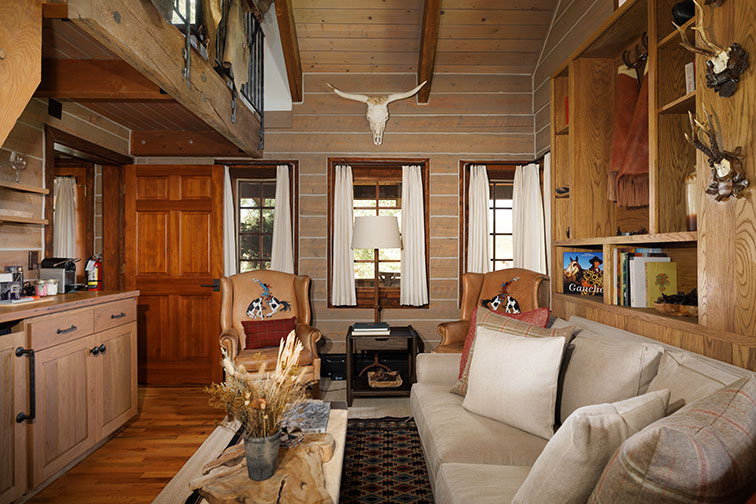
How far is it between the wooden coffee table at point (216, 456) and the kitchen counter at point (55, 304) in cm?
105

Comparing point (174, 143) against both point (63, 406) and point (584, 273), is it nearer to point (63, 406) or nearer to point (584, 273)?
point (63, 406)

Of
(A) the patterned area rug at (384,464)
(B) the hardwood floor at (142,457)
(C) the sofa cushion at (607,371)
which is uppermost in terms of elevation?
(C) the sofa cushion at (607,371)

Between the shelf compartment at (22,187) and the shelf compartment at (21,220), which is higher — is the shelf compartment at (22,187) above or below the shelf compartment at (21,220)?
above

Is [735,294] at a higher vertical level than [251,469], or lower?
higher

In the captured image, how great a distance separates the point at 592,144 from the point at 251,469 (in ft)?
8.52

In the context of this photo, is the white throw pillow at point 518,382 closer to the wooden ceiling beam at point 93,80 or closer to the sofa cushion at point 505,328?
the sofa cushion at point 505,328

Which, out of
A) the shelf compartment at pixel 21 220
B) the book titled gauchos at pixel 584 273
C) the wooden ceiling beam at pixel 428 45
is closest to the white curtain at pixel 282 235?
the wooden ceiling beam at pixel 428 45

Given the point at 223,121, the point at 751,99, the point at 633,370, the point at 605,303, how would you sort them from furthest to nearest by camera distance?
1. the point at 223,121
2. the point at 605,303
3. the point at 633,370
4. the point at 751,99

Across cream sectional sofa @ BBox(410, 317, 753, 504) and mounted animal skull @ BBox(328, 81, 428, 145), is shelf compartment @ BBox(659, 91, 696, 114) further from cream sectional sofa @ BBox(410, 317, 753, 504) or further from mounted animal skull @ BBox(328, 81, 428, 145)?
mounted animal skull @ BBox(328, 81, 428, 145)

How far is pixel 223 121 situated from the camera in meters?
2.98

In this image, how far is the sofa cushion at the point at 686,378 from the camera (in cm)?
130

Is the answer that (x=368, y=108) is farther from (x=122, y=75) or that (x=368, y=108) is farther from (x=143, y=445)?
(x=143, y=445)

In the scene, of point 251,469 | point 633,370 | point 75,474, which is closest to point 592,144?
point 633,370

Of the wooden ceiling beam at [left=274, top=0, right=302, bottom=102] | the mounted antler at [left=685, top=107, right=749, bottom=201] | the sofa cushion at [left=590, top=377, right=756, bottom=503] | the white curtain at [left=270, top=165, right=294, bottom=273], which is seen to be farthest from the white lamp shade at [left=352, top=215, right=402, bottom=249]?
the sofa cushion at [left=590, top=377, right=756, bottom=503]
